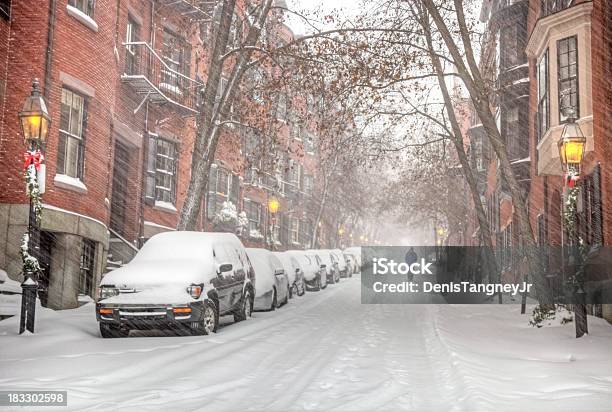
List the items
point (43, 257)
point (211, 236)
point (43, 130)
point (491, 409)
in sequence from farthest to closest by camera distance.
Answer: point (43, 257) → point (211, 236) → point (43, 130) → point (491, 409)

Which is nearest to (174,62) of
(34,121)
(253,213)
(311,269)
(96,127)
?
(96,127)

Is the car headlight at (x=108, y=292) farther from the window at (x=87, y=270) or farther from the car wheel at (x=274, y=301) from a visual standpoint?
the car wheel at (x=274, y=301)

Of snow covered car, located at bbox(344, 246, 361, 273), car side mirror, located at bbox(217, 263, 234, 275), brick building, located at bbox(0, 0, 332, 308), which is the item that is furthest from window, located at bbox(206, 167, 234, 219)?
car side mirror, located at bbox(217, 263, 234, 275)

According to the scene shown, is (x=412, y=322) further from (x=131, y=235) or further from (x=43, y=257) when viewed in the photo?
(x=131, y=235)

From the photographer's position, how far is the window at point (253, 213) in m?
36.7

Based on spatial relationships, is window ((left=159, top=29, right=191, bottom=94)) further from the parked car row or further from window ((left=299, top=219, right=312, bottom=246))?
window ((left=299, top=219, right=312, bottom=246))

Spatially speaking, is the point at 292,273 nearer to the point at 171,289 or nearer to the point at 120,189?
the point at 120,189

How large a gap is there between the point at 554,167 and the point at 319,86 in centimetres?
666

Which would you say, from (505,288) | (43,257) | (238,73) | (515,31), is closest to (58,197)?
(43,257)

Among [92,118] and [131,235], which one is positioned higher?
[92,118]

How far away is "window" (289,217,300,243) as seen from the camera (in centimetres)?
4603

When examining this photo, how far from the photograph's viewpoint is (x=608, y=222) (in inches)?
570

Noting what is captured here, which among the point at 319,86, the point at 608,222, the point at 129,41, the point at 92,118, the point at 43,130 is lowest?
the point at 608,222

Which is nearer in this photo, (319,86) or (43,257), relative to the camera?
(43,257)
